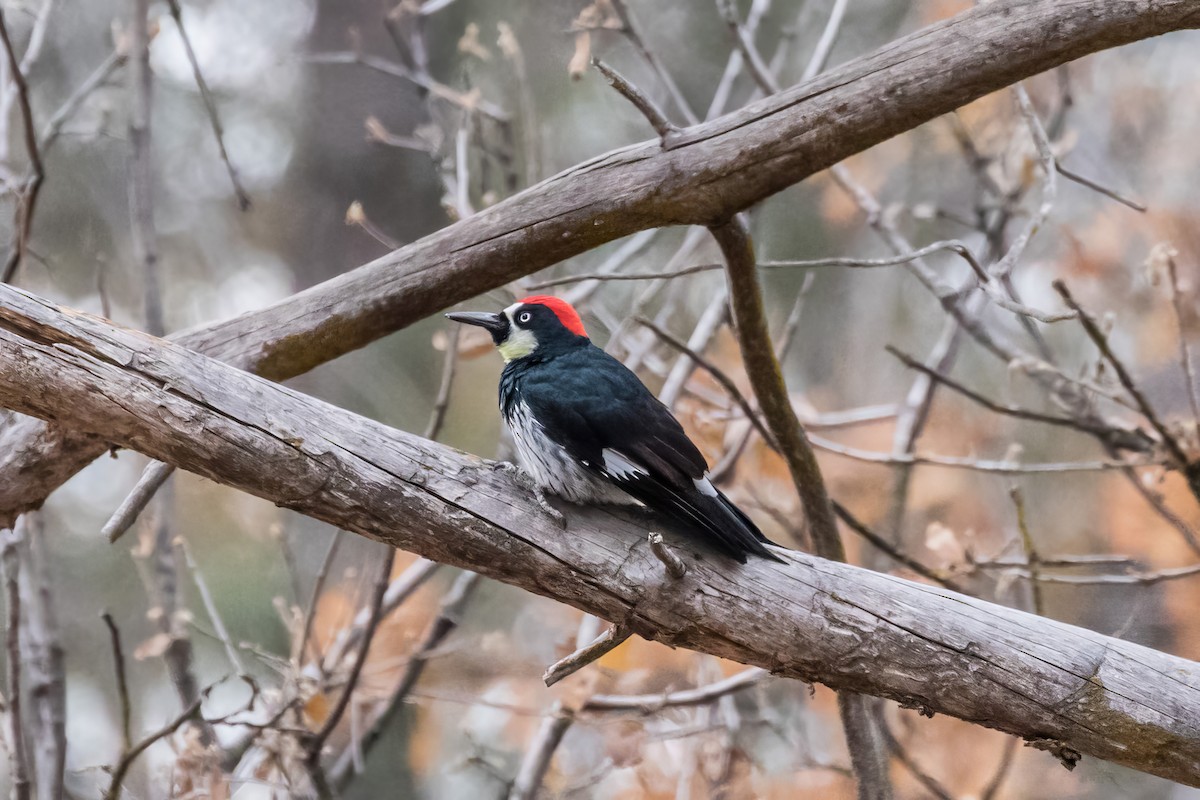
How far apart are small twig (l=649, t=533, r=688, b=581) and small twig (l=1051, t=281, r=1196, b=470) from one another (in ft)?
4.18

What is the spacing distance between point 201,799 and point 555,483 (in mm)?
1453

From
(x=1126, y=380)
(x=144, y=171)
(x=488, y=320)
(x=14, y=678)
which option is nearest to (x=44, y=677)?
(x=14, y=678)

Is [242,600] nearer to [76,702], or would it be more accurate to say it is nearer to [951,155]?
[76,702]

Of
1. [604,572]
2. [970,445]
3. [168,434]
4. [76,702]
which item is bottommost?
[604,572]

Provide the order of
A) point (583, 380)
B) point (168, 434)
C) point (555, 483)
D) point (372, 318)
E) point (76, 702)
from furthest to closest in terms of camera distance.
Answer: point (76, 702), point (372, 318), point (583, 380), point (555, 483), point (168, 434)

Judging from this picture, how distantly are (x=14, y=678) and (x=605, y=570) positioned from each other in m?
1.97

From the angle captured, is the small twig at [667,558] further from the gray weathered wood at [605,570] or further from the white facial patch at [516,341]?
the white facial patch at [516,341]

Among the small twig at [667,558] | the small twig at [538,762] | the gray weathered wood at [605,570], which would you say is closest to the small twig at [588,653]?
the gray weathered wood at [605,570]

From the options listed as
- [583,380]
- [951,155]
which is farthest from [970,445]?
[583,380]

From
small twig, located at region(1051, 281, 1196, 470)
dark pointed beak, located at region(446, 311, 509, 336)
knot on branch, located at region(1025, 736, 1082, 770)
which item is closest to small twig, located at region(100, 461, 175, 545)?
dark pointed beak, located at region(446, 311, 509, 336)

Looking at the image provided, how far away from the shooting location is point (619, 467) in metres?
2.30

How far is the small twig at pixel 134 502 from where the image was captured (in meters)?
2.45

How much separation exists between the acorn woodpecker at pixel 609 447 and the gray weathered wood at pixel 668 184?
1.11 feet

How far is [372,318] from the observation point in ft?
8.73
